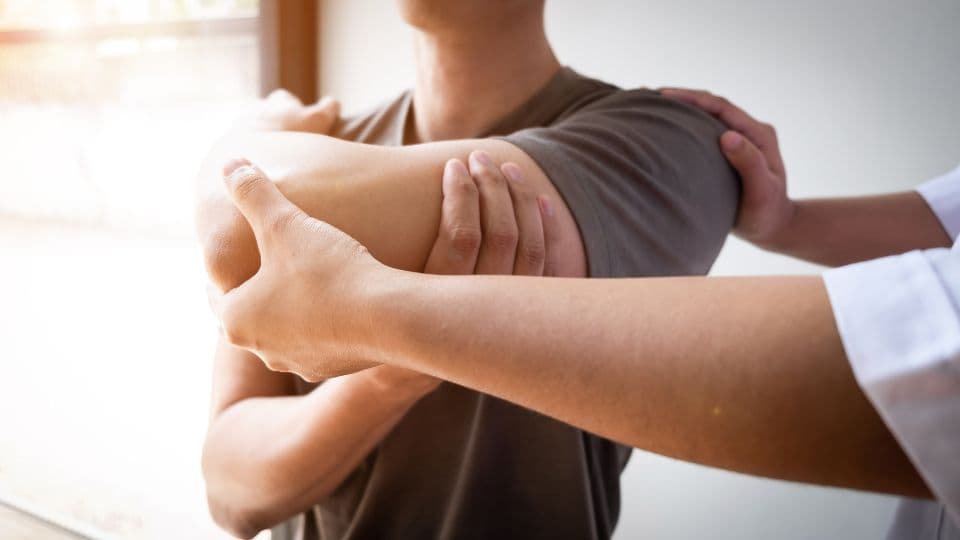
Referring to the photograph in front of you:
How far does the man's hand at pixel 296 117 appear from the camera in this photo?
940 mm

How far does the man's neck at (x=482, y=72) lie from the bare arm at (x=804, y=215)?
0.19 meters

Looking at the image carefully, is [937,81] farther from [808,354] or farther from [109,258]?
[109,258]

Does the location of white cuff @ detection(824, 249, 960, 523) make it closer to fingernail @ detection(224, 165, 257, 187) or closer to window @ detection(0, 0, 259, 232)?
fingernail @ detection(224, 165, 257, 187)

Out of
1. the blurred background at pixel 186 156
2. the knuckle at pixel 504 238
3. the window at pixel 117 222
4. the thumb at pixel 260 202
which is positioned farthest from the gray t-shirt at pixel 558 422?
the window at pixel 117 222

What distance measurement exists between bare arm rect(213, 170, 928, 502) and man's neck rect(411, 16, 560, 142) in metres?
0.50

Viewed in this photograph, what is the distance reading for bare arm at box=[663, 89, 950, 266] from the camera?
0.85 metres

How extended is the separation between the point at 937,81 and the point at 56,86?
211cm

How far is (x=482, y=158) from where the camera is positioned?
63 cm

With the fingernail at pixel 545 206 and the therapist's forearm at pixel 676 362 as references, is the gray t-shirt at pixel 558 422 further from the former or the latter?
the therapist's forearm at pixel 676 362

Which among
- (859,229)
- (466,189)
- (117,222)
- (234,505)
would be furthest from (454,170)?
(117,222)

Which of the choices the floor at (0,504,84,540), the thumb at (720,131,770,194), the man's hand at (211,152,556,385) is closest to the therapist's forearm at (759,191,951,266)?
the thumb at (720,131,770,194)

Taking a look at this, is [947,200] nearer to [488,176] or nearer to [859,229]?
[859,229]

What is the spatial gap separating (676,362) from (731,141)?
54 cm

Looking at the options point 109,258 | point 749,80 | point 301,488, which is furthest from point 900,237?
point 109,258
